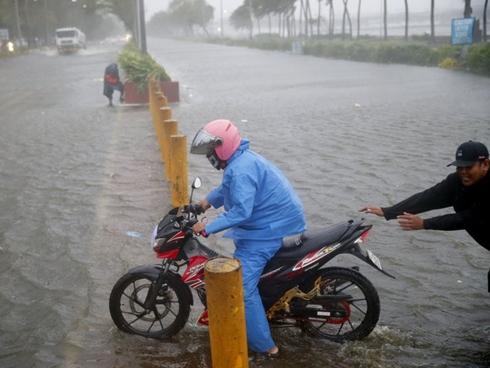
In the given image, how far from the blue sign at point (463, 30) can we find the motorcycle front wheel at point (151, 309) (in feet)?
83.7

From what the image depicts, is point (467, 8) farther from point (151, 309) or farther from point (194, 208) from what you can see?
point (151, 309)

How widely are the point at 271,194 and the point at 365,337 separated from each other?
51.2 inches

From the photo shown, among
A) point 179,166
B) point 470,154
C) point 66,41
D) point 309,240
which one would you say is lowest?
point 309,240

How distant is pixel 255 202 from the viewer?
12.1ft

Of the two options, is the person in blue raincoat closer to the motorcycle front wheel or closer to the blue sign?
the motorcycle front wheel

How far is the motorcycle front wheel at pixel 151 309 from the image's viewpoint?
4.00 metres

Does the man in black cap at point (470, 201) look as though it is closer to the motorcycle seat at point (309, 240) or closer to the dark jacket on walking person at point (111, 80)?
the motorcycle seat at point (309, 240)

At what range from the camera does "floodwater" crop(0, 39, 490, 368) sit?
3977mm

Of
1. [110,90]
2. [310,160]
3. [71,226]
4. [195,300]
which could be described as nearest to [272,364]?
[195,300]

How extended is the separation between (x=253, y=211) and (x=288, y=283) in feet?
1.85

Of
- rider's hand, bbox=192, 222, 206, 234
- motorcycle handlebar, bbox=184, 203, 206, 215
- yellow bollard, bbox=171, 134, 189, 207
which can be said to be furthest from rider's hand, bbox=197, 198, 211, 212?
yellow bollard, bbox=171, 134, 189, 207

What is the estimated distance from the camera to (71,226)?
6.50m

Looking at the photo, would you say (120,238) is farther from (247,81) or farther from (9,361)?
(247,81)

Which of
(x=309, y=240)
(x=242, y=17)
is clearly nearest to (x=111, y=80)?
(x=309, y=240)
